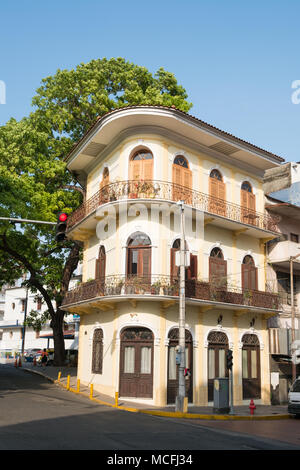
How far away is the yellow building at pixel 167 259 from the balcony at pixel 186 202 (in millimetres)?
61

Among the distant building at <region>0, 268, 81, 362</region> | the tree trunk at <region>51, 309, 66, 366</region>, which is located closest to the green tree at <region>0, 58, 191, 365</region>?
the tree trunk at <region>51, 309, 66, 366</region>

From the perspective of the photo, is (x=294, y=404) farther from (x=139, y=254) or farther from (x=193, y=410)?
(x=139, y=254)

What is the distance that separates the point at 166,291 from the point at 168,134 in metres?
7.76

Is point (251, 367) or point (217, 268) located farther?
point (251, 367)

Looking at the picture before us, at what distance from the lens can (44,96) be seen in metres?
31.8

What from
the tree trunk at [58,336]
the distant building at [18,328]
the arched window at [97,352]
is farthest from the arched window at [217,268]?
the distant building at [18,328]

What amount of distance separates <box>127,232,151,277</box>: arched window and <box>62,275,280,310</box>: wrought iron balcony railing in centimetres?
62

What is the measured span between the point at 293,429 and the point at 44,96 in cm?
2613

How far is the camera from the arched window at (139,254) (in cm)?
2052

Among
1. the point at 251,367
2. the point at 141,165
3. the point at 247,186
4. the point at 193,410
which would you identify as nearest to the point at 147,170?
the point at 141,165

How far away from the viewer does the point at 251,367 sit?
23.3 m
